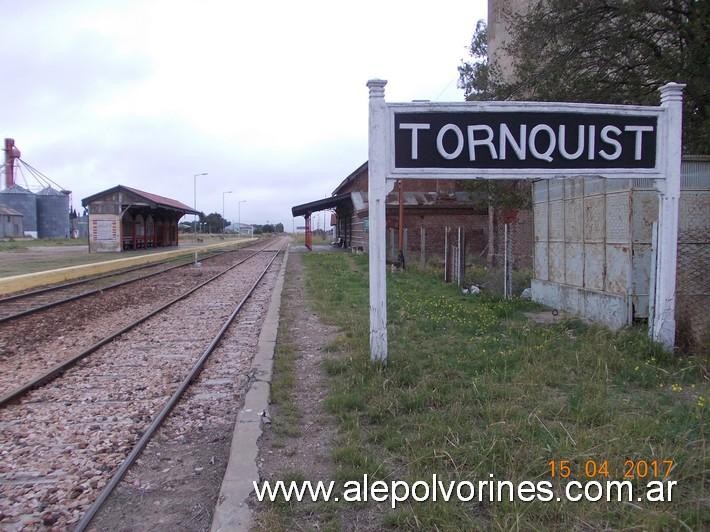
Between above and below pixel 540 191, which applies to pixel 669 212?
below

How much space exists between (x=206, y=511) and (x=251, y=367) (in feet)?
10.6

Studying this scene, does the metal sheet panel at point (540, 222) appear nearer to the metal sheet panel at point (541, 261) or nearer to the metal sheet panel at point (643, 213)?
the metal sheet panel at point (541, 261)

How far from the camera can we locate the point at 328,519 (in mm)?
3154

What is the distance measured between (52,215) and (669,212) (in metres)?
105

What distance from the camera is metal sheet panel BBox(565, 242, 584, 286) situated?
8656 millimetres

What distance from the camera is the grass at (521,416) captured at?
306cm

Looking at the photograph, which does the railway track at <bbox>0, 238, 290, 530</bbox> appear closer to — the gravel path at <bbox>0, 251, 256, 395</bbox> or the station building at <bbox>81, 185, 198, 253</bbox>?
the gravel path at <bbox>0, 251, 256, 395</bbox>

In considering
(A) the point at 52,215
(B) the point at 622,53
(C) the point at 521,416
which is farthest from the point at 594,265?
(A) the point at 52,215

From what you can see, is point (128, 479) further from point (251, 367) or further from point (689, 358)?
point (689, 358)

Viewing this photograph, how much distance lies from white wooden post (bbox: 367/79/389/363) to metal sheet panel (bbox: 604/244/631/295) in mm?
3441

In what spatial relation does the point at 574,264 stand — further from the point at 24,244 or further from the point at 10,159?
the point at 10,159

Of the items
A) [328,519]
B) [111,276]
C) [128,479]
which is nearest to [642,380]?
[328,519]

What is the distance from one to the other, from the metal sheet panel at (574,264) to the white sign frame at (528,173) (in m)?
2.22

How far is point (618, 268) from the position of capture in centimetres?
752
